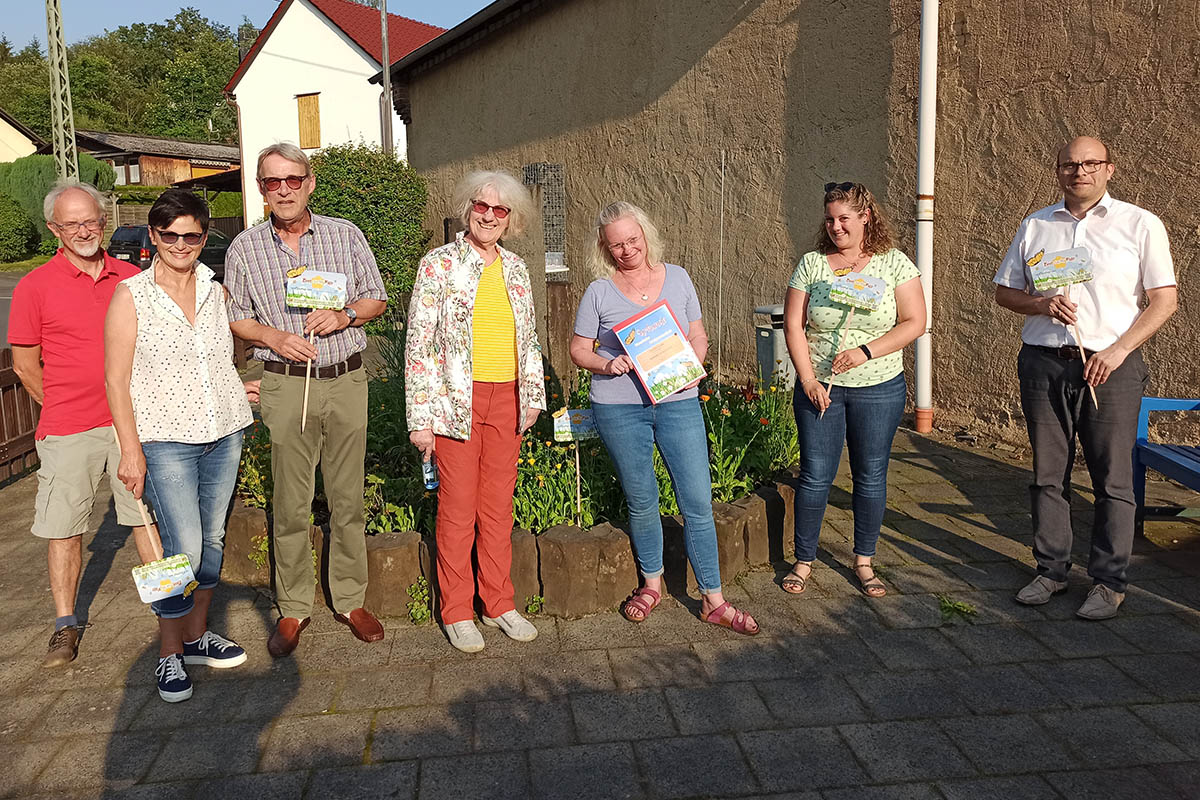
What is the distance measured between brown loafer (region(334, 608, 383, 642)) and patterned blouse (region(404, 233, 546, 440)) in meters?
0.94

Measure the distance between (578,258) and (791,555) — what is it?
8.02 meters

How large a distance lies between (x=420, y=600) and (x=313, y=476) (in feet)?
2.56

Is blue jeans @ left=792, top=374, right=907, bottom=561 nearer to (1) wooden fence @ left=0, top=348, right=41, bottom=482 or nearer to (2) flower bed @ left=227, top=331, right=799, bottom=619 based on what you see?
(2) flower bed @ left=227, top=331, right=799, bottom=619

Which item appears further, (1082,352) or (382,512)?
(382,512)

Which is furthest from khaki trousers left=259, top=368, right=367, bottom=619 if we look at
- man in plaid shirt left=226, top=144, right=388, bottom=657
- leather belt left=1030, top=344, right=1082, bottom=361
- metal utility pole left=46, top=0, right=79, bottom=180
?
metal utility pole left=46, top=0, right=79, bottom=180

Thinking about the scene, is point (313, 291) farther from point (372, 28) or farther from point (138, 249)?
point (372, 28)

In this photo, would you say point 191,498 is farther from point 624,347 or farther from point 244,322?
point 624,347

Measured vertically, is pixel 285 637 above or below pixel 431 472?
below

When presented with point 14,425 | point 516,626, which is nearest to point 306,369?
point 516,626

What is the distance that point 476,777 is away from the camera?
3021 millimetres

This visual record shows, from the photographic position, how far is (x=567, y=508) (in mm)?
4645

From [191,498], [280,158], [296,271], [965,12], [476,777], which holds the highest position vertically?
[965,12]

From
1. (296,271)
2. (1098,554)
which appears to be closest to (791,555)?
(1098,554)

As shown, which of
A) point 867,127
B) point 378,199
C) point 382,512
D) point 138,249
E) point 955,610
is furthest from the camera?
point 138,249
